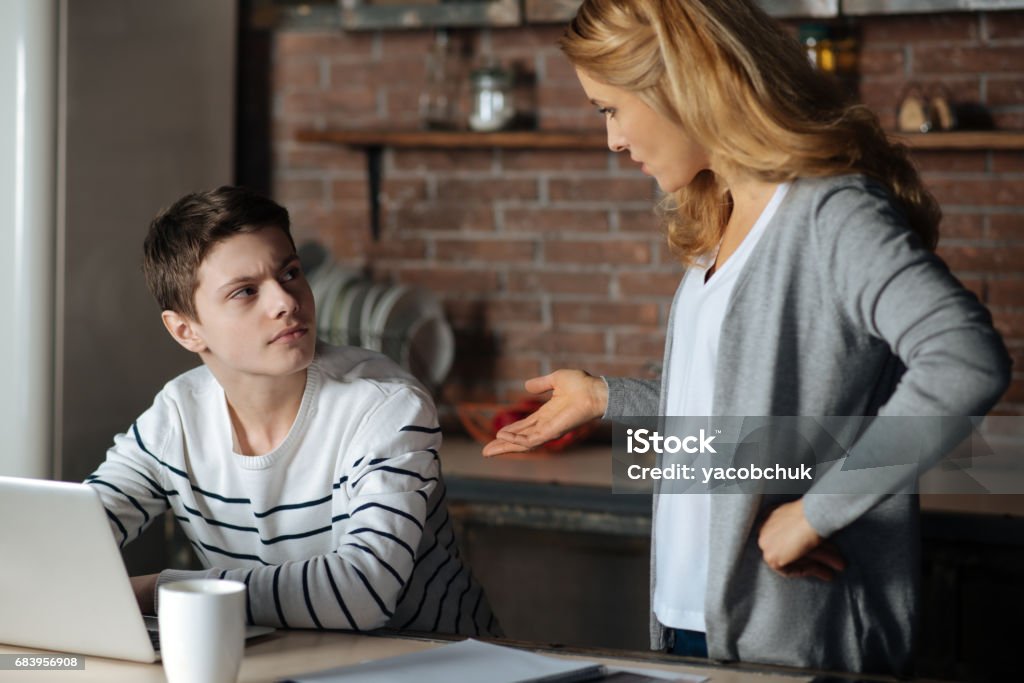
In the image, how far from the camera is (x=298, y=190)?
9.84 ft

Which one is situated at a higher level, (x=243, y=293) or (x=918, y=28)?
(x=918, y=28)

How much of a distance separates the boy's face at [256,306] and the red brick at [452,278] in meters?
1.28

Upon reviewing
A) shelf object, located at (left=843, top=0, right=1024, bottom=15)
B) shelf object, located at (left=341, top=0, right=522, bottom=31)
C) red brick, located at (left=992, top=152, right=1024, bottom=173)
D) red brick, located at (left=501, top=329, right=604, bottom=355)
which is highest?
shelf object, located at (left=341, top=0, right=522, bottom=31)

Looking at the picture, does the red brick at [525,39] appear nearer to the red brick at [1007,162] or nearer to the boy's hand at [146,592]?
the red brick at [1007,162]

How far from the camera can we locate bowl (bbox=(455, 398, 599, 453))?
256cm

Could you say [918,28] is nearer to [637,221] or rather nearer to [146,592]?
[637,221]

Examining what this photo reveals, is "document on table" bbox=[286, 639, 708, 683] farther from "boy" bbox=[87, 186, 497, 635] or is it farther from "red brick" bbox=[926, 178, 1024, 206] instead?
"red brick" bbox=[926, 178, 1024, 206]

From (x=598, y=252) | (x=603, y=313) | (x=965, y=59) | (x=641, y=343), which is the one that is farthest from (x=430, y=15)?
(x=965, y=59)

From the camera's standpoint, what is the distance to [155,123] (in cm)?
259

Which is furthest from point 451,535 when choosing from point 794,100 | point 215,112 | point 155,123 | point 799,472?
point 215,112

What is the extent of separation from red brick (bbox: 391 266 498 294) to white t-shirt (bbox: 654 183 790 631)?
144 cm

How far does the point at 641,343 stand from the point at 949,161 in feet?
2.55

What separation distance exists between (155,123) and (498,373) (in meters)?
0.97

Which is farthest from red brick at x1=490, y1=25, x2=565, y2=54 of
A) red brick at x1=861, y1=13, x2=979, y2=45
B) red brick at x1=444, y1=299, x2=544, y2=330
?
red brick at x1=861, y1=13, x2=979, y2=45
